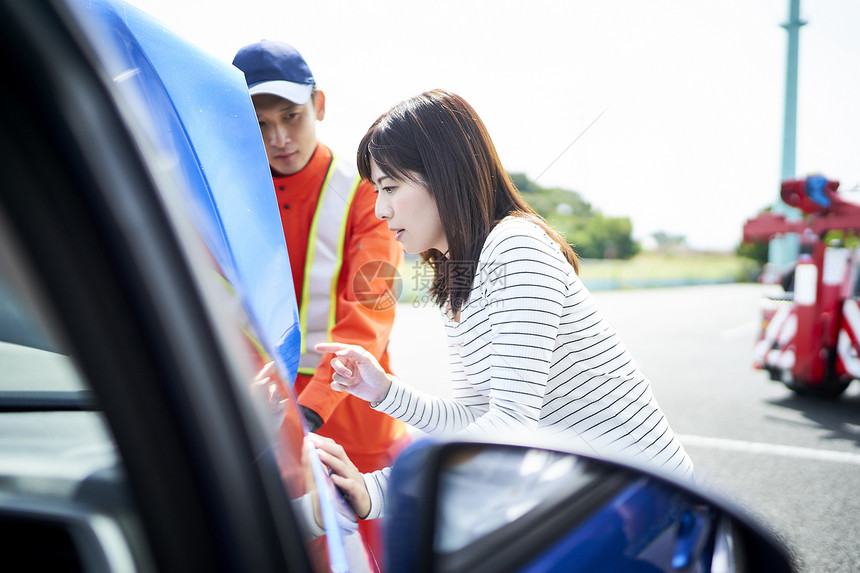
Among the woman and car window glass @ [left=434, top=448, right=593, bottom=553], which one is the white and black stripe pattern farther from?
car window glass @ [left=434, top=448, right=593, bottom=553]

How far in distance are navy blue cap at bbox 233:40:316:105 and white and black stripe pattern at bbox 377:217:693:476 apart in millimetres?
611

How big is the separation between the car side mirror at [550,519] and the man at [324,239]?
74 centimetres

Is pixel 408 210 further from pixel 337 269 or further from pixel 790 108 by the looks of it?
pixel 790 108

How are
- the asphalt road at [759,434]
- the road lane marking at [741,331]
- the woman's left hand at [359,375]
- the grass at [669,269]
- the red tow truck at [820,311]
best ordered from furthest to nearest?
the grass at [669,269]
the road lane marking at [741,331]
the red tow truck at [820,311]
the asphalt road at [759,434]
the woman's left hand at [359,375]

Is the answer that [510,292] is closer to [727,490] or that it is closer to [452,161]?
[452,161]

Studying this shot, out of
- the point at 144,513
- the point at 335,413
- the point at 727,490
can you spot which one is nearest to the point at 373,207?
the point at 335,413

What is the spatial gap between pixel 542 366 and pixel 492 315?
0.46 ft

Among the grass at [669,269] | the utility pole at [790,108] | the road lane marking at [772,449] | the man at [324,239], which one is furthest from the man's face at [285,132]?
the grass at [669,269]

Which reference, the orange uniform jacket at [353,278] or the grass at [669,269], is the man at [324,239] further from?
the grass at [669,269]

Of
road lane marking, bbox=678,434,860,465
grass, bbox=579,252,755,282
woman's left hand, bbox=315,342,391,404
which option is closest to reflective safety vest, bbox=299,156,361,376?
woman's left hand, bbox=315,342,391,404

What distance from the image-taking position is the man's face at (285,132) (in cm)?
158

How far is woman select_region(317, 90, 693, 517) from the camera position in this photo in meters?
1.21

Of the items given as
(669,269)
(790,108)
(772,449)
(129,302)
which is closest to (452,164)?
(129,302)

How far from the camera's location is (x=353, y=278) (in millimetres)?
1581
